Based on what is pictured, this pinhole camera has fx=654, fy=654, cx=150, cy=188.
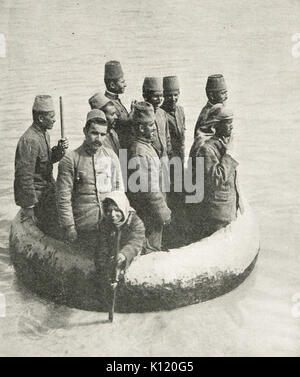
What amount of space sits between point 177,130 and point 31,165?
1614 millimetres

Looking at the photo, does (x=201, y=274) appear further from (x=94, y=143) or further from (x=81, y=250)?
(x=94, y=143)

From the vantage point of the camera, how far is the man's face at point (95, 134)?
4.72 metres

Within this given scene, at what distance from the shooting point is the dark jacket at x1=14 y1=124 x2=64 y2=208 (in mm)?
5230

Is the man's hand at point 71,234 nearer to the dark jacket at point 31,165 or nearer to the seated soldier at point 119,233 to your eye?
the seated soldier at point 119,233

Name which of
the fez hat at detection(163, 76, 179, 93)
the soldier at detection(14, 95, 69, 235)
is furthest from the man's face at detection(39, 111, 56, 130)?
the fez hat at detection(163, 76, 179, 93)

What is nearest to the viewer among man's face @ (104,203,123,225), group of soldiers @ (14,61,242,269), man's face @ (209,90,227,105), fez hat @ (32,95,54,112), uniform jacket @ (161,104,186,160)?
man's face @ (104,203,123,225)

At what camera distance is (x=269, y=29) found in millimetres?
12125

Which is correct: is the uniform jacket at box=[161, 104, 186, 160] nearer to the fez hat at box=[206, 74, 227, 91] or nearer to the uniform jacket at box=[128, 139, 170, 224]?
the fez hat at box=[206, 74, 227, 91]

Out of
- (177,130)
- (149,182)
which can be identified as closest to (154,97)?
(177,130)

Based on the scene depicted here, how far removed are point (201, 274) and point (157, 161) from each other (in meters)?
0.92

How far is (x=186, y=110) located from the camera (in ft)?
31.8

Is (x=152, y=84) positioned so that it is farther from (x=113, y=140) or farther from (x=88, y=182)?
(x=88, y=182)

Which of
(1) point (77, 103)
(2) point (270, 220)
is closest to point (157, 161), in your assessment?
(2) point (270, 220)

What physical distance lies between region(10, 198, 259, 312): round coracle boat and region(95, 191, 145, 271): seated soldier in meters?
0.14
